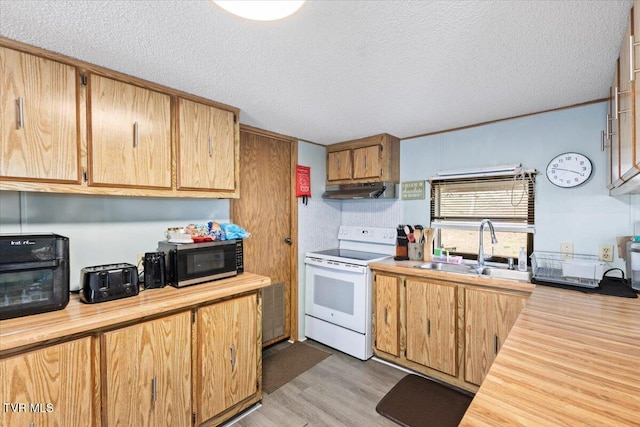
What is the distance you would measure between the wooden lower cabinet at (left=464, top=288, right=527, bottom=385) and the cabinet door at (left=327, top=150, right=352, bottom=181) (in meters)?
1.74

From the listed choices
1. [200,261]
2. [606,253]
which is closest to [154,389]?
[200,261]

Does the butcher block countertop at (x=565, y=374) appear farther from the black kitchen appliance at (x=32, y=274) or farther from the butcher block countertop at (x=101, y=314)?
the black kitchen appliance at (x=32, y=274)

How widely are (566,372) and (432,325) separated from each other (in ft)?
5.20

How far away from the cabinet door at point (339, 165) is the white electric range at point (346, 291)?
66 cm

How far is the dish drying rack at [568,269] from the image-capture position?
6.13 ft

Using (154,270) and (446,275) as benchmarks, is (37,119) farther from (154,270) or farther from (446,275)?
(446,275)

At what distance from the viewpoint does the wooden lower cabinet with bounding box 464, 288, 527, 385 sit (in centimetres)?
210

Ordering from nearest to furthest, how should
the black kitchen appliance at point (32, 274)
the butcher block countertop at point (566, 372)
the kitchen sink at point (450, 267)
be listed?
the butcher block countertop at point (566, 372)
the black kitchen appliance at point (32, 274)
the kitchen sink at point (450, 267)

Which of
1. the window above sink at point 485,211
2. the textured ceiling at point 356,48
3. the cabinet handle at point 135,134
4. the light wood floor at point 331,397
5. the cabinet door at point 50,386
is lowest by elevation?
the light wood floor at point 331,397

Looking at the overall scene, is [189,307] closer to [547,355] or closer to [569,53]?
[547,355]

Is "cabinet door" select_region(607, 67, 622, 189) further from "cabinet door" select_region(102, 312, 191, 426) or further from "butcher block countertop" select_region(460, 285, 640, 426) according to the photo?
"cabinet door" select_region(102, 312, 191, 426)

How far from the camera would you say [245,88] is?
1.93 m

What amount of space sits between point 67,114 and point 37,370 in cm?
124

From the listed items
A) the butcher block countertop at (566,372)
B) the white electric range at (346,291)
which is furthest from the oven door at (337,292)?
the butcher block countertop at (566,372)
